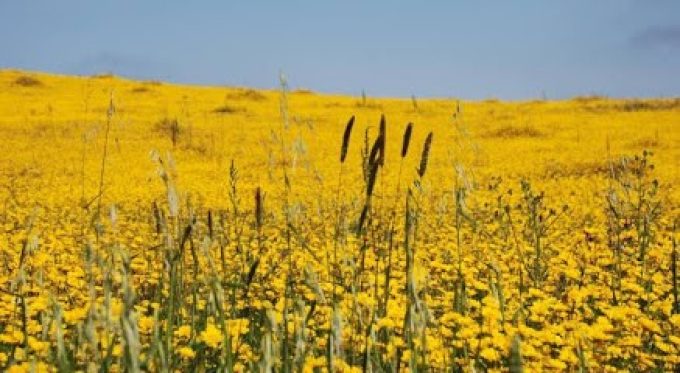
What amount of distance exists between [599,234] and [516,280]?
271 cm

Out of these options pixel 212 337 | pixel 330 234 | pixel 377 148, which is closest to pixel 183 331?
pixel 212 337

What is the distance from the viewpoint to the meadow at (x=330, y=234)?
2.46 metres

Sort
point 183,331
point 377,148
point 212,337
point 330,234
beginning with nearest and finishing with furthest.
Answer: point 377,148 < point 212,337 < point 183,331 < point 330,234

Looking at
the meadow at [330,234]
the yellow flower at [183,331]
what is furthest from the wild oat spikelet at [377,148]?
the yellow flower at [183,331]

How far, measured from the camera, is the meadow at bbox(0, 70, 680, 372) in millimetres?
2463

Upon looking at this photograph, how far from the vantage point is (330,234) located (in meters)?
10.9

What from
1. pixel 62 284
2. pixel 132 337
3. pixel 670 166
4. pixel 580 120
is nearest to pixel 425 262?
pixel 62 284

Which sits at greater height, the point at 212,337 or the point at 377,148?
the point at 377,148

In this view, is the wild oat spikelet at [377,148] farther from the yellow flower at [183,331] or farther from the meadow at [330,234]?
the yellow flower at [183,331]

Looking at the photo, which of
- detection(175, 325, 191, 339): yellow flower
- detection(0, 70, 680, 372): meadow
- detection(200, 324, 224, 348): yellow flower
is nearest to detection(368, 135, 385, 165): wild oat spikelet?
Answer: detection(0, 70, 680, 372): meadow

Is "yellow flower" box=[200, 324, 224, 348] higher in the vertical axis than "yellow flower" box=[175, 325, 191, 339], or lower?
higher

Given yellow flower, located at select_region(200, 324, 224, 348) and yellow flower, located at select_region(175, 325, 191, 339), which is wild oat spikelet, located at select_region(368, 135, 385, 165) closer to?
yellow flower, located at select_region(200, 324, 224, 348)

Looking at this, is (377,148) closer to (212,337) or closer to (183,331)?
(212,337)

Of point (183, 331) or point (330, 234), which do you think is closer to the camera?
point (183, 331)
